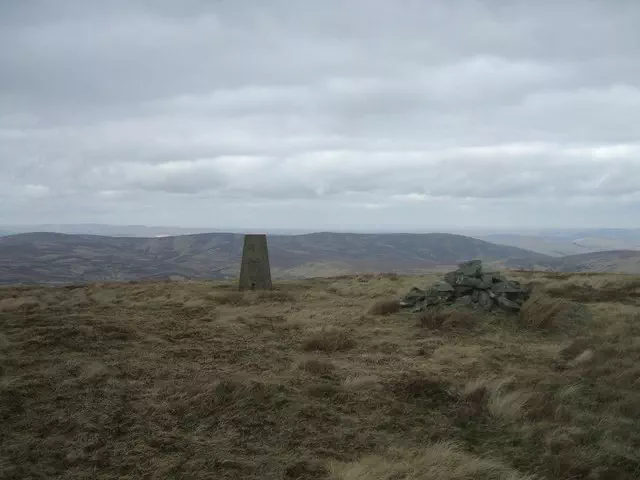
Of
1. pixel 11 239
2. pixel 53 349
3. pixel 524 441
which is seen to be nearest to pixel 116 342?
pixel 53 349

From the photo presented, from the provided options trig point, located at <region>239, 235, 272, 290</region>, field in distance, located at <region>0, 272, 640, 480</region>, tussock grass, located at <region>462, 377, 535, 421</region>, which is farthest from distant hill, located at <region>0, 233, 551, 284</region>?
tussock grass, located at <region>462, 377, 535, 421</region>

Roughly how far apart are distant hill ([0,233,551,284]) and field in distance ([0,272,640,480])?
234ft

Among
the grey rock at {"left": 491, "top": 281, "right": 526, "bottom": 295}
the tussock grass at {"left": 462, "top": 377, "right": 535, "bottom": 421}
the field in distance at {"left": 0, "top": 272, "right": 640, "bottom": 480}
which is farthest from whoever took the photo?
the grey rock at {"left": 491, "top": 281, "right": 526, "bottom": 295}

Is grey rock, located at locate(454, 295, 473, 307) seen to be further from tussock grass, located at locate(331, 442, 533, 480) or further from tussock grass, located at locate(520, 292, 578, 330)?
tussock grass, located at locate(331, 442, 533, 480)

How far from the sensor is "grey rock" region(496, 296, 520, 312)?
11.6 meters

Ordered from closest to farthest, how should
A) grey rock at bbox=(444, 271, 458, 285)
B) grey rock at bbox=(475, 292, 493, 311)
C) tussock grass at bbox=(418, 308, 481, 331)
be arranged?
tussock grass at bbox=(418, 308, 481, 331), grey rock at bbox=(475, 292, 493, 311), grey rock at bbox=(444, 271, 458, 285)

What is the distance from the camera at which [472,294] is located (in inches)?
487

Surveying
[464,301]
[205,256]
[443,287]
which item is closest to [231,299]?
[443,287]

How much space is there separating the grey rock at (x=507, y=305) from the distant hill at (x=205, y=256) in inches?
2840

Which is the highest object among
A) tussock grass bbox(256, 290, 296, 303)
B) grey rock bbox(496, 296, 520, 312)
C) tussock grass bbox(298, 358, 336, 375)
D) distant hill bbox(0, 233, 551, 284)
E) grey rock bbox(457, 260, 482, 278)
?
grey rock bbox(457, 260, 482, 278)

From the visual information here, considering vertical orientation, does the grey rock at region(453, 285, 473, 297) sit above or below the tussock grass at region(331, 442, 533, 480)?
above

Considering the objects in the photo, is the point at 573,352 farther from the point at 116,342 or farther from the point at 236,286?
the point at 236,286

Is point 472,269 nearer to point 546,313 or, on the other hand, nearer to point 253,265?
point 546,313

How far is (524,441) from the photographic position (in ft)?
16.5
